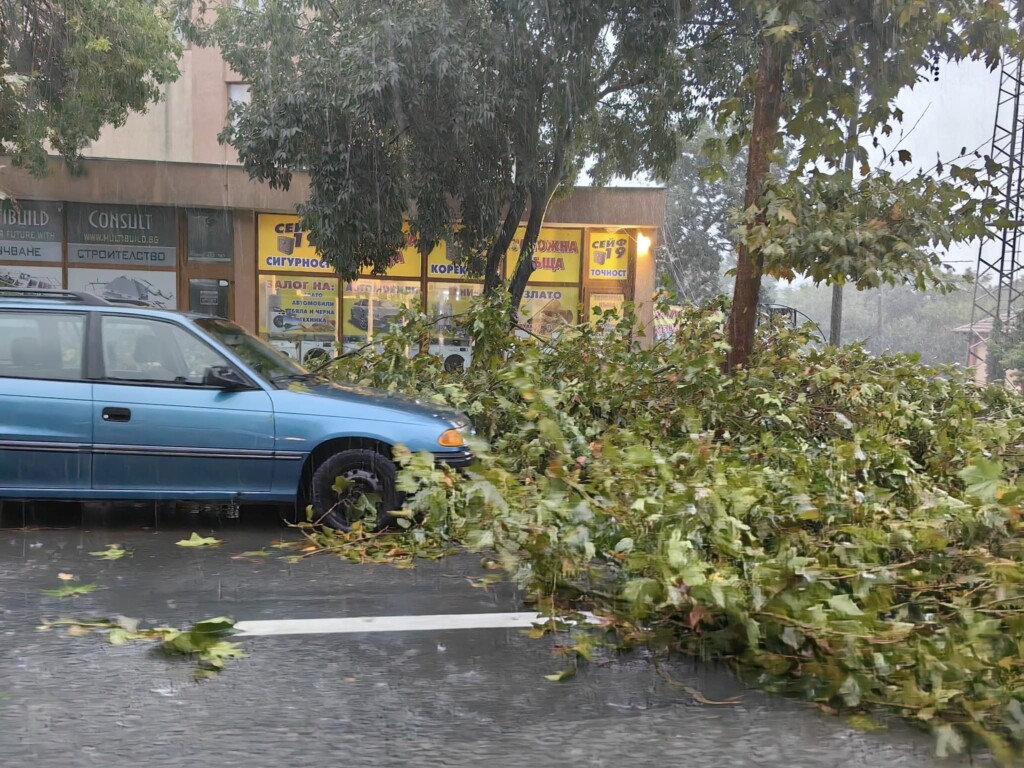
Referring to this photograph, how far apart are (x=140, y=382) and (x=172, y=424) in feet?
1.30

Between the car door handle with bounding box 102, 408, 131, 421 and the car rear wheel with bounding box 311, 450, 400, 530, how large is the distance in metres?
1.24

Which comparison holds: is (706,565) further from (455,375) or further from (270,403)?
(455,375)

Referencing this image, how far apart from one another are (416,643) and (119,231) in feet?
50.1

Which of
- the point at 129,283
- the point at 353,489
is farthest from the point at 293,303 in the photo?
the point at 353,489

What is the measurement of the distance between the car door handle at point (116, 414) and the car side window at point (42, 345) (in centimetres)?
35

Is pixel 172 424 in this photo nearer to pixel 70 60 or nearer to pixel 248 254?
pixel 70 60

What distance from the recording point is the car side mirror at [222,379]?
6027mm

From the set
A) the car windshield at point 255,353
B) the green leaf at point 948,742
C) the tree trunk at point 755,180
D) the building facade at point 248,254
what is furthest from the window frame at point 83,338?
the building facade at point 248,254

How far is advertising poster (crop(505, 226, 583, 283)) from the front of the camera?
1802 centimetres

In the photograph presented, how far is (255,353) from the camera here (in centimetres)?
662

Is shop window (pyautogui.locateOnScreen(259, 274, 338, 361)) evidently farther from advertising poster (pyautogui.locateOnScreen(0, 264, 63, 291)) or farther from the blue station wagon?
the blue station wagon

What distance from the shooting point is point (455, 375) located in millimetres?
8414

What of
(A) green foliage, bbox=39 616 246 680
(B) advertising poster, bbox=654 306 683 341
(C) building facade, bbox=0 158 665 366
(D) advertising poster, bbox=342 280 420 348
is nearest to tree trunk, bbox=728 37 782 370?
(B) advertising poster, bbox=654 306 683 341

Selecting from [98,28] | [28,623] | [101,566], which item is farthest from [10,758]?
[98,28]
